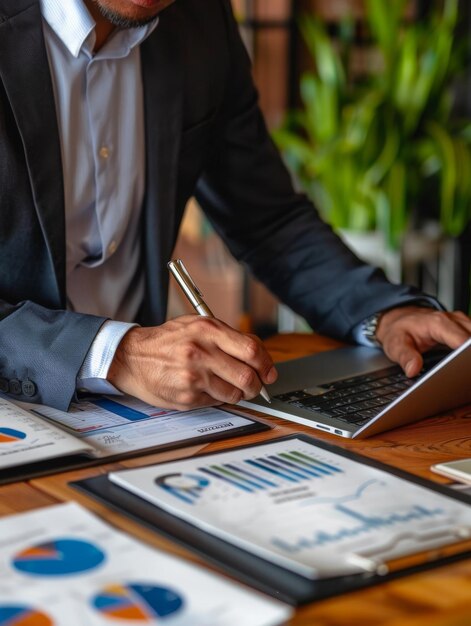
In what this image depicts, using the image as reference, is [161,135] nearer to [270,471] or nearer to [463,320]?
[463,320]

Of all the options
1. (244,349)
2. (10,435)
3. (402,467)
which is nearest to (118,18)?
(244,349)

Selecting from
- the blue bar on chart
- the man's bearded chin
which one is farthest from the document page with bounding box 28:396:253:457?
the man's bearded chin

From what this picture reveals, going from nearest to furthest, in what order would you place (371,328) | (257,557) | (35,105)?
(257,557) < (35,105) < (371,328)

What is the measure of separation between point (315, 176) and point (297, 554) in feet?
10.8

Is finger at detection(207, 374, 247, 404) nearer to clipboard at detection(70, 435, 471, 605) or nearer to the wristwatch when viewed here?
clipboard at detection(70, 435, 471, 605)

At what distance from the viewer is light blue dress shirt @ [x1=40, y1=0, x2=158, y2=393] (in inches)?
58.2

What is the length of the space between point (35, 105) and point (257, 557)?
0.85 meters

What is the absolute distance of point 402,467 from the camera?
978 millimetres

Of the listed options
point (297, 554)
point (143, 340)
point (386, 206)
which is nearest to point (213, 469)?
point (297, 554)

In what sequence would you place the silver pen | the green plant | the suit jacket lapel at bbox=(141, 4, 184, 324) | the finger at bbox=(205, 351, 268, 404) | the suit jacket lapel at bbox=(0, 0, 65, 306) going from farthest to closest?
the green plant
the suit jacket lapel at bbox=(141, 4, 184, 324)
the suit jacket lapel at bbox=(0, 0, 65, 306)
the silver pen
the finger at bbox=(205, 351, 268, 404)

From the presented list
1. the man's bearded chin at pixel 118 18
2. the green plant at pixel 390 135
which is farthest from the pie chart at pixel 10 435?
the green plant at pixel 390 135

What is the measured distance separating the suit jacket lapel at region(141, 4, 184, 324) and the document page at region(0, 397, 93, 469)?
0.60m

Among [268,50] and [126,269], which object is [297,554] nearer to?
[126,269]

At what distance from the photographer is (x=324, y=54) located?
3877mm
